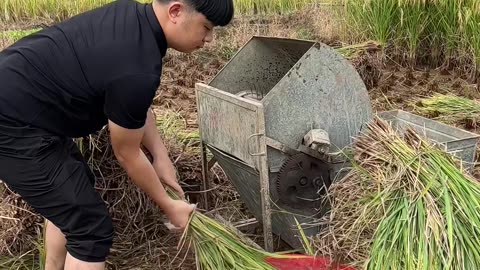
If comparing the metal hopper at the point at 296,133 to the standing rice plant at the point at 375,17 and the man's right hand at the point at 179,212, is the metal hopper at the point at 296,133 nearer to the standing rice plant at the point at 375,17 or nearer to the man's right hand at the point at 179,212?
the man's right hand at the point at 179,212

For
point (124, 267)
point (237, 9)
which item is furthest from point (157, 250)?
point (237, 9)

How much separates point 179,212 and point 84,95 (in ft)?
1.97

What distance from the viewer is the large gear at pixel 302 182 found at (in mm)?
2750

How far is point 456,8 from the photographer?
6.13 m

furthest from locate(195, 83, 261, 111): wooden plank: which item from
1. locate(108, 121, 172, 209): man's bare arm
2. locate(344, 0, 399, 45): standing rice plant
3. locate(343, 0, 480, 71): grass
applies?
locate(344, 0, 399, 45): standing rice plant

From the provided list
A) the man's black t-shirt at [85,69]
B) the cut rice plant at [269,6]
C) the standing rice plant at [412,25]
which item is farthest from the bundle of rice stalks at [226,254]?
the cut rice plant at [269,6]

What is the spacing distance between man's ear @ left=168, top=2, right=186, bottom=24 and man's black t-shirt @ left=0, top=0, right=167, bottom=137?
6 cm

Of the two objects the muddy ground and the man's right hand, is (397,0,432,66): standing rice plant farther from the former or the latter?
the man's right hand

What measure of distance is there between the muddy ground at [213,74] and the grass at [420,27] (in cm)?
20

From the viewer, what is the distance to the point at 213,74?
6730 millimetres

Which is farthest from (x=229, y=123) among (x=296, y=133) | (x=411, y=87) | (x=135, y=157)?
(x=411, y=87)

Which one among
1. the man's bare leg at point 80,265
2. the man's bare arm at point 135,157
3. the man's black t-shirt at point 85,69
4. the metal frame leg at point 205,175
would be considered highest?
the man's black t-shirt at point 85,69

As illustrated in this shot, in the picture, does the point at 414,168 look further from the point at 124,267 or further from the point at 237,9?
the point at 237,9

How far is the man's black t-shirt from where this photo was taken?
6.79 feet
